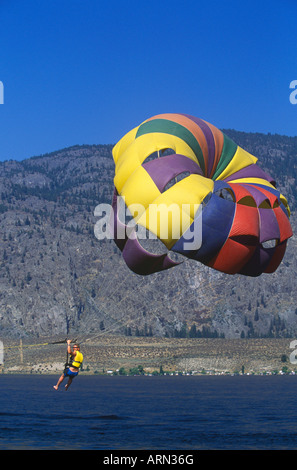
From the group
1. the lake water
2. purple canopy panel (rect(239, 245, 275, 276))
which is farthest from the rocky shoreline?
purple canopy panel (rect(239, 245, 275, 276))

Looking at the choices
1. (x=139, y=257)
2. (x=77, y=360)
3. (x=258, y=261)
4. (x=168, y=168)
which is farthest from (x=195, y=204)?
(x=77, y=360)

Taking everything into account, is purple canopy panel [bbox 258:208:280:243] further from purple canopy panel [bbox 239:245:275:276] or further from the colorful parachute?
purple canopy panel [bbox 239:245:275:276]

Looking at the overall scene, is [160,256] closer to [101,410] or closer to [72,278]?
[101,410]

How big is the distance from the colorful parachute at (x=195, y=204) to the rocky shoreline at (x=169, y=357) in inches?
4932

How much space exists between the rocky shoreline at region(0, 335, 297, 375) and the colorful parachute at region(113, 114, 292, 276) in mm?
125282

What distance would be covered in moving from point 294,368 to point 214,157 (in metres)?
135

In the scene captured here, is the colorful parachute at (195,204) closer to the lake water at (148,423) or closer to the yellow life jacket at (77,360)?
the yellow life jacket at (77,360)

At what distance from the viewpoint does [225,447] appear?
45438mm

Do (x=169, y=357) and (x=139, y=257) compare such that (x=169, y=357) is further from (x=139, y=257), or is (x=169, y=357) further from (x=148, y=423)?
(x=139, y=257)

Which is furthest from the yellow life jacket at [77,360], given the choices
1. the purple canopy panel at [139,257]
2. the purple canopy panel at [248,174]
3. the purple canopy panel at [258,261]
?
the purple canopy panel at [248,174]

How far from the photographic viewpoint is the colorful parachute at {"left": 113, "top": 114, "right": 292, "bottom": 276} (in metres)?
33.7

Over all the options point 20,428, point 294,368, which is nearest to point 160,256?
point 20,428

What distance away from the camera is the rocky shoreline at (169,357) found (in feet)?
532
